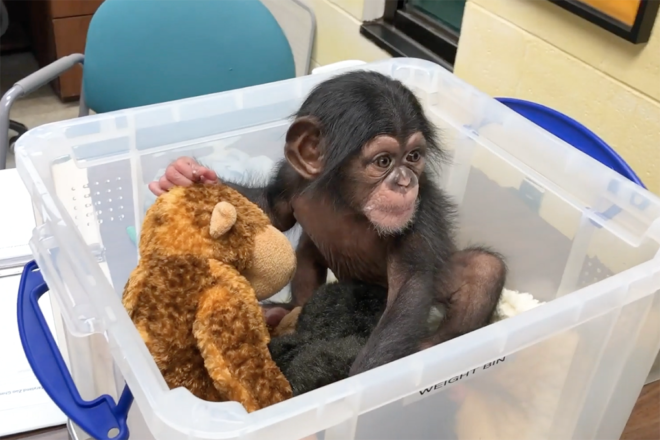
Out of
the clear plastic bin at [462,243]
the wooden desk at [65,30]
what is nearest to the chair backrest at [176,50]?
the clear plastic bin at [462,243]

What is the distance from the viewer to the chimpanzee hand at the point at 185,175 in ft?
2.20

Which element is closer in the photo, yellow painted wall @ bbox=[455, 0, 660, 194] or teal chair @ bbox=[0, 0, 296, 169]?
yellow painted wall @ bbox=[455, 0, 660, 194]

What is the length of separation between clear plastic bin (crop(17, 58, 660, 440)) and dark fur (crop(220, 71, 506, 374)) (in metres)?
0.09

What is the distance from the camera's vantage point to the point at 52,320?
0.78m

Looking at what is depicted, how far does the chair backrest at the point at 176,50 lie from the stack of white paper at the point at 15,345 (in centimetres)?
33

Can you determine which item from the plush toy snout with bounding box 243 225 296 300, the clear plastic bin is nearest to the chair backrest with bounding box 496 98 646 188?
the clear plastic bin

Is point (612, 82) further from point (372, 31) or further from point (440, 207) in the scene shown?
point (372, 31)

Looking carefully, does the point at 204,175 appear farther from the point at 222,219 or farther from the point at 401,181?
the point at 401,181

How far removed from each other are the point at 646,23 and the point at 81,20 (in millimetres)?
1989

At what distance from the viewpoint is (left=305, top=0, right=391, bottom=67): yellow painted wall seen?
1.67 meters

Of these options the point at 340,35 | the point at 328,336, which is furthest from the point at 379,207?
the point at 340,35

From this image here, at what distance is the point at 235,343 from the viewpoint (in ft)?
1.81

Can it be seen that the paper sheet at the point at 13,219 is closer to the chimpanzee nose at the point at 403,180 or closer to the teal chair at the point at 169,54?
the teal chair at the point at 169,54

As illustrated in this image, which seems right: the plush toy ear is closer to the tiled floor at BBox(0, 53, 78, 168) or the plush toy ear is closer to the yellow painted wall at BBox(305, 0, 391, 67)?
the yellow painted wall at BBox(305, 0, 391, 67)
